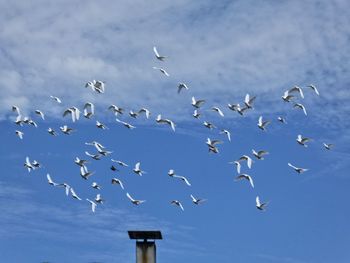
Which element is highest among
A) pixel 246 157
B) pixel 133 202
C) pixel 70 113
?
pixel 70 113

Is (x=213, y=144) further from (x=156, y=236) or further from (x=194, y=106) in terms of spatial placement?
(x=156, y=236)

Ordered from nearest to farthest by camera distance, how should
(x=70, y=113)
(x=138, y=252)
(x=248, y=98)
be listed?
(x=138, y=252), (x=248, y=98), (x=70, y=113)

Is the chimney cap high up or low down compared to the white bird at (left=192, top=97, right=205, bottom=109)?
down

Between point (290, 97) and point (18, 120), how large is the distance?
61.6 feet

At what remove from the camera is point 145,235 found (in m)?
35.3

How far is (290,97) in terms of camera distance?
50250 millimetres

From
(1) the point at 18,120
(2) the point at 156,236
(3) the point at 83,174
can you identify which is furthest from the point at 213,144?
(2) the point at 156,236

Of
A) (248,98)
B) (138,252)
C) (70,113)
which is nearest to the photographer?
(138,252)

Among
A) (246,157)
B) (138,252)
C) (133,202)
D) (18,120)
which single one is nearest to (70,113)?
(18,120)

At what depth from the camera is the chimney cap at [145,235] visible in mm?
35156

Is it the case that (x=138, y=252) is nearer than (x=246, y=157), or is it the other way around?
(x=138, y=252)

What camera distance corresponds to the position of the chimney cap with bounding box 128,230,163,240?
35.2 meters

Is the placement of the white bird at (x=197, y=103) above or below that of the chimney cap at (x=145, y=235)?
above

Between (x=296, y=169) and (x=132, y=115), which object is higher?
(x=132, y=115)
